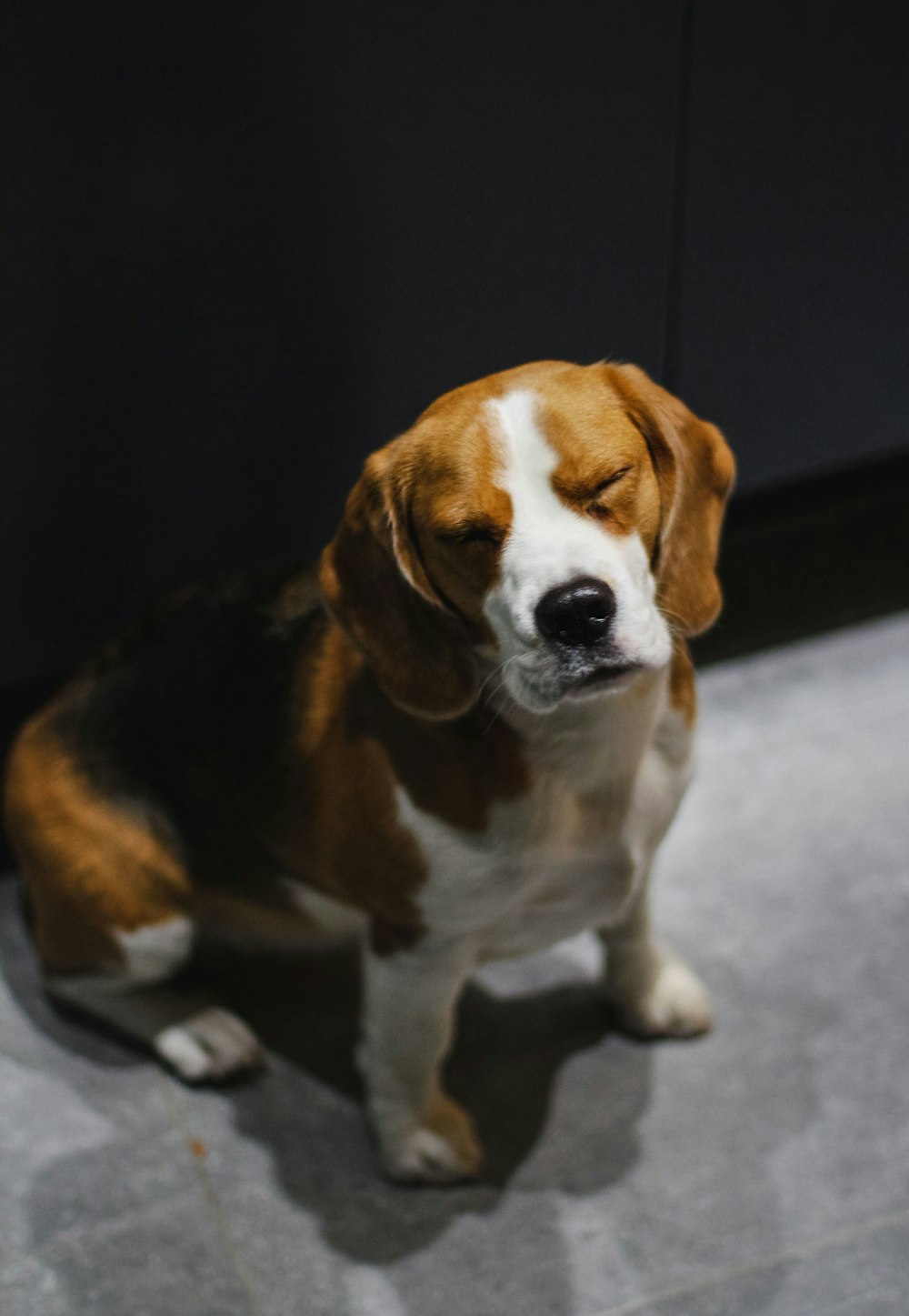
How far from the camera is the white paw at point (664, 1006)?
2.03 m

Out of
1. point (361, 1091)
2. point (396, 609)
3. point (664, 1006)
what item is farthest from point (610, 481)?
point (361, 1091)

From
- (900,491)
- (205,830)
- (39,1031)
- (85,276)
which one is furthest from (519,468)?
(900,491)

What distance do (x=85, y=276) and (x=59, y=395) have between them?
191mm

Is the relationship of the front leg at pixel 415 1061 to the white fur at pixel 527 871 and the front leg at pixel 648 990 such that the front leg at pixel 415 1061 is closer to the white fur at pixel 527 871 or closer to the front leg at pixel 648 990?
the white fur at pixel 527 871

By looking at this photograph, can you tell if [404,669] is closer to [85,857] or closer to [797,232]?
[85,857]

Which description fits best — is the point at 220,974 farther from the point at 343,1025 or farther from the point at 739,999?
the point at 739,999

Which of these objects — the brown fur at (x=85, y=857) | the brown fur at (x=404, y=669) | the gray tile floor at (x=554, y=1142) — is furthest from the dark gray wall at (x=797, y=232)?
the brown fur at (x=85, y=857)

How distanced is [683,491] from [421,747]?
420mm

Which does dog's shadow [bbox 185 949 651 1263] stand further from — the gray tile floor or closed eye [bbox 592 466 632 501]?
closed eye [bbox 592 466 632 501]

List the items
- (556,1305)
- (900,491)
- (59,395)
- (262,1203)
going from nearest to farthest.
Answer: (556,1305) → (262,1203) → (59,395) → (900,491)

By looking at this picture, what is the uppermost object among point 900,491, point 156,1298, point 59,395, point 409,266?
point 409,266

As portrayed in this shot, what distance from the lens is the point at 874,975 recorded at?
210 centimetres

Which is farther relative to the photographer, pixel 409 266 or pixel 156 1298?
pixel 409 266

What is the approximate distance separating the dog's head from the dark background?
28.0 inches
